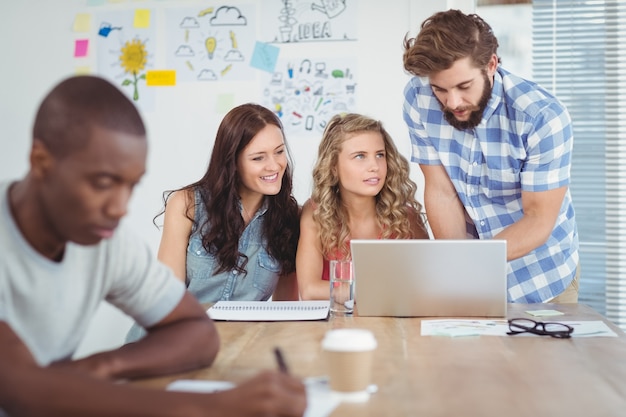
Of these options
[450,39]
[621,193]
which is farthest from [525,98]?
[621,193]

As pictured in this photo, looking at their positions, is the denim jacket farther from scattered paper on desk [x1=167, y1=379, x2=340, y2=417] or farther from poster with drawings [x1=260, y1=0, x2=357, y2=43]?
poster with drawings [x1=260, y1=0, x2=357, y2=43]

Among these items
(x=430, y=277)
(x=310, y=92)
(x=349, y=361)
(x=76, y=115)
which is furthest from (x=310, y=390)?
(x=310, y=92)

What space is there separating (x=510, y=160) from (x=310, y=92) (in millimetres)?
1390

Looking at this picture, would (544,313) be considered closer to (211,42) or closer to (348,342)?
(348,342)

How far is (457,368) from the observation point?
1301 millimetres

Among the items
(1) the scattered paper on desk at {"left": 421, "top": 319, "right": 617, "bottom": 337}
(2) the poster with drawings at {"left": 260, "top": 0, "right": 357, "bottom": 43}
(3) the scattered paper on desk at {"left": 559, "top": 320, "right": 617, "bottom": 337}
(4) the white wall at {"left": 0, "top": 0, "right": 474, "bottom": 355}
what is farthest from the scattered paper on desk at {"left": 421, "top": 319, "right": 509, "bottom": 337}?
(2) the poster with drawings at {"left": 260, "top": 0, "right": 357, "bottom": 43}

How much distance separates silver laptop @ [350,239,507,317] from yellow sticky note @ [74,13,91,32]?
2404 mm

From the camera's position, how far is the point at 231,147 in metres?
2.34

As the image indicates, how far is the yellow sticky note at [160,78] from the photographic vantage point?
3.53m

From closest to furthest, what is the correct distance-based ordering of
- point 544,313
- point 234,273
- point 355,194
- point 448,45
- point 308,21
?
1. point 544,313
2. point 448,45
3. point 234,273
4. point 355,194
5. point 308,21

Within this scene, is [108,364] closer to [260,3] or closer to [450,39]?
[450,39]

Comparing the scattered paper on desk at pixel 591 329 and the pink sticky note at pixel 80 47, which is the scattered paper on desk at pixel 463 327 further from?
the pink sticky note at pixel 80 47

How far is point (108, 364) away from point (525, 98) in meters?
1.45

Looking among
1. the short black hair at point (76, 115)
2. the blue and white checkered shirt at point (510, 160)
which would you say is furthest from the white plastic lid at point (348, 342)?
the blue and white checkered shirt at point (510, 160)
